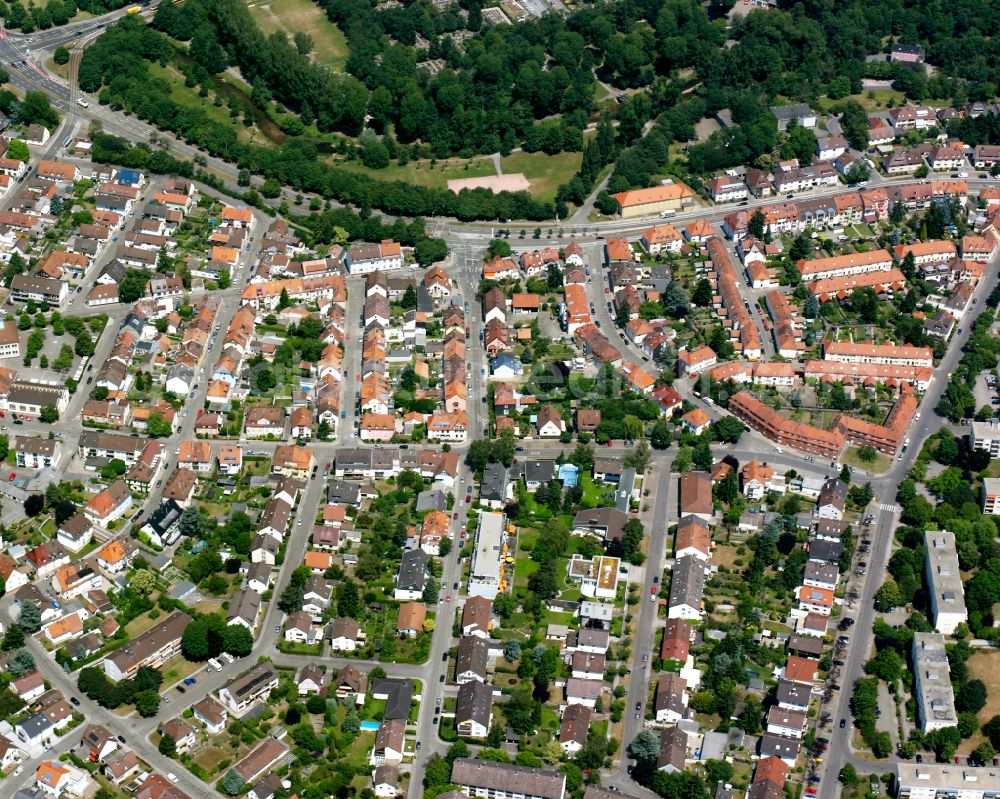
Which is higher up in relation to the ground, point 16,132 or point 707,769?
point 16,132

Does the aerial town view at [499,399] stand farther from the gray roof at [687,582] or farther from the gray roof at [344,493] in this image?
the gray roof at [344,493]

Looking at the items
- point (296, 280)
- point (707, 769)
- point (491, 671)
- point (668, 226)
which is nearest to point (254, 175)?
point (296, 280)

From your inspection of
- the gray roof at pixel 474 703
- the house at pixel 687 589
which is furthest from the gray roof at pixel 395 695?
the house at pixel 687 589

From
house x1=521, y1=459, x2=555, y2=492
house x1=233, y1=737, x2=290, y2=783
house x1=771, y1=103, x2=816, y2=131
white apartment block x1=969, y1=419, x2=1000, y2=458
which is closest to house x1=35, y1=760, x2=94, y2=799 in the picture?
house x1=233, y1=737, x2=290, y2=783

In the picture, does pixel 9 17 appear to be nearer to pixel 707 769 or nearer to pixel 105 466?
pixel 105 466

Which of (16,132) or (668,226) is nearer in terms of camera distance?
(668,226)

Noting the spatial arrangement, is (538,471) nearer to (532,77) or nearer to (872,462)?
(872,462)

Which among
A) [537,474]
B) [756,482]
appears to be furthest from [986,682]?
[537,474]
